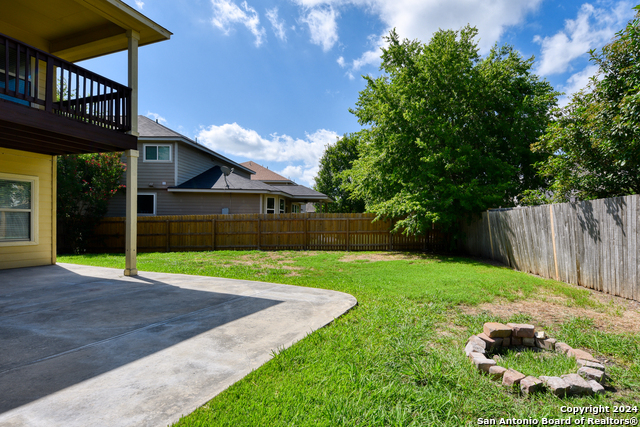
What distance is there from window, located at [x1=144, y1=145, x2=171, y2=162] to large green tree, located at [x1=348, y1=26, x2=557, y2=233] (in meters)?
9.73

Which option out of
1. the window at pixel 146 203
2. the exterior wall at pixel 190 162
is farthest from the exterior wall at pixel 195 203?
the exterior wall at pixel 190 162

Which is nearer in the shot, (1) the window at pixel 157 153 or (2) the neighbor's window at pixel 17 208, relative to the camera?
(2) the neighbor's window at pixel 17 208

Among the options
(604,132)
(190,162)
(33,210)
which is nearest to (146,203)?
(190,162)

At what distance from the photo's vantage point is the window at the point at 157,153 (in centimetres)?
1708

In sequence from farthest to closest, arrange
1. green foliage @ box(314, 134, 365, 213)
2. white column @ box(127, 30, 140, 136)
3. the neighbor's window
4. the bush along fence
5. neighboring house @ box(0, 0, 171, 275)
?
green foliage @ box(314, 134, 365, 213)
the neighbor's window
white column @ box(127, 30, 140, 136)
neighboring house @ box(0, 0, 171, 275)
the bush along fence

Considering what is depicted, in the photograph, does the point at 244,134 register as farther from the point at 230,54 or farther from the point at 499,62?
the point at 499,62

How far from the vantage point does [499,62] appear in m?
14.9

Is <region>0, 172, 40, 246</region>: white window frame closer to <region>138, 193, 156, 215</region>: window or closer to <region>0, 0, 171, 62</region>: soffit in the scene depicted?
<region>0, 0, 171, 62</region>: soffit

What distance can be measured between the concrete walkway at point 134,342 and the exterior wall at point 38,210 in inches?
86.8

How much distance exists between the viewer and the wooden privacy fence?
49.2 ft

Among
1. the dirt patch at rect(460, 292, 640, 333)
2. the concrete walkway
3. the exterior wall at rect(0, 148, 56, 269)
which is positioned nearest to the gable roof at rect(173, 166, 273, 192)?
the exterior wall at rect(0, 148, 56, 269)

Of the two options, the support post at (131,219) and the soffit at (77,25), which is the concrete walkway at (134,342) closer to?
the support post at (131,219)

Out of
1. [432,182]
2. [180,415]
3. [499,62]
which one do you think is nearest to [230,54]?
[432,182]

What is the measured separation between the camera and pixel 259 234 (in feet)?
50.0
